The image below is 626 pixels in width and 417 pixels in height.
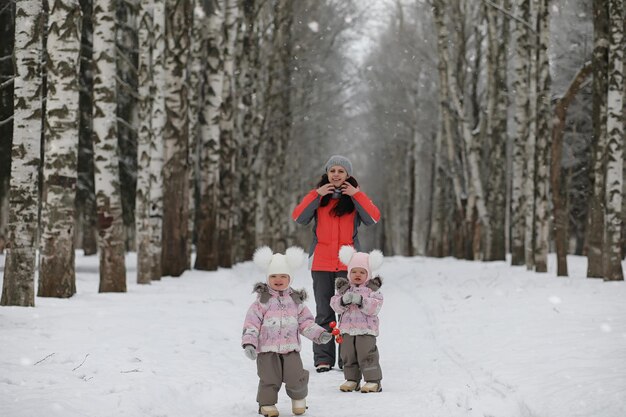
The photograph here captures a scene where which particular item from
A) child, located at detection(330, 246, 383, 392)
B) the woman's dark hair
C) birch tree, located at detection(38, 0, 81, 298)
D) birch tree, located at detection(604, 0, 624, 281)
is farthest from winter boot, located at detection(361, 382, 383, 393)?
birch tree, located at detection(604, 0, 624, 281)

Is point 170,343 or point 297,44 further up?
point 297,44

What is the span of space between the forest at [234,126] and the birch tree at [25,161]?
0.06ft

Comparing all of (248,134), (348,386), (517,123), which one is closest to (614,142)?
(517,123)

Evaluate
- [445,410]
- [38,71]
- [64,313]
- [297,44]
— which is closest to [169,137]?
[38,71]

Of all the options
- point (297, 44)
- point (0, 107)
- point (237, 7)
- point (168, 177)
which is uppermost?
point (297, 44)

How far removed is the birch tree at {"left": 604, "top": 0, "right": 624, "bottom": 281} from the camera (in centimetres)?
1191

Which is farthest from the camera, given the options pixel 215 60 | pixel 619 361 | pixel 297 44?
pixel 297 44

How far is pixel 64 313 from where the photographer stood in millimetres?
7812

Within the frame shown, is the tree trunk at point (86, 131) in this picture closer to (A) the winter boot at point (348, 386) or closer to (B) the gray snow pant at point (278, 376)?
(A) the winter boot at point (348, 386)

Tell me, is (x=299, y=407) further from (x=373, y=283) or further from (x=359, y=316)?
(x=373, y=283)

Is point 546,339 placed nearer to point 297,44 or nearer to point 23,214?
point 23,214

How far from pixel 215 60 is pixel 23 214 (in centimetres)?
916

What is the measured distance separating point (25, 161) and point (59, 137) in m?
0.90

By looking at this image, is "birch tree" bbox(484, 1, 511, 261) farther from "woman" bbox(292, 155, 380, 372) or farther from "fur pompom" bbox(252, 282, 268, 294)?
"fur pompom" bbox(252, 282, 268, 294)
